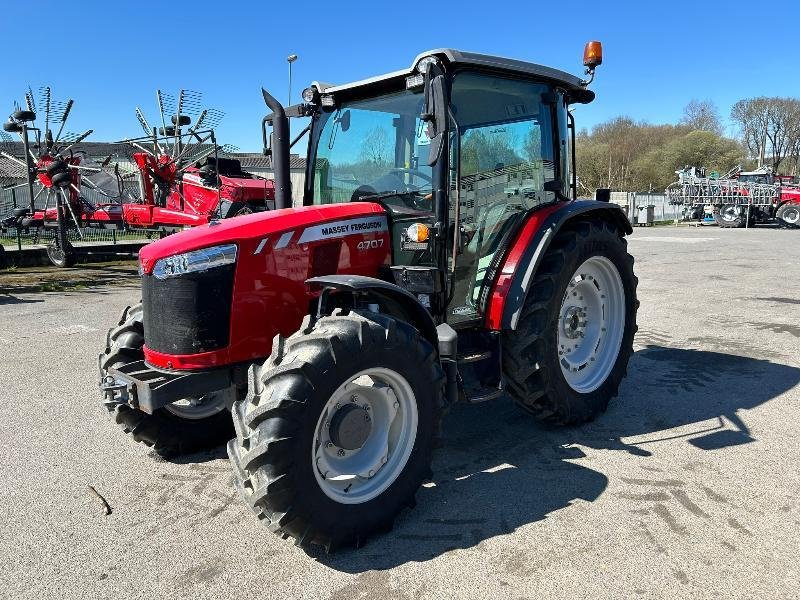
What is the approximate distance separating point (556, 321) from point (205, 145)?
45.3 feet

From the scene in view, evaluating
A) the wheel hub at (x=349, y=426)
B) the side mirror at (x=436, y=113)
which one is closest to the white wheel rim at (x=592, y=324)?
the side mirror at (x=436, y=113)

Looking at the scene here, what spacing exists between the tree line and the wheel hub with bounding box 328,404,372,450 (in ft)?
123

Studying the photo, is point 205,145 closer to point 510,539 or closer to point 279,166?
point 279,166

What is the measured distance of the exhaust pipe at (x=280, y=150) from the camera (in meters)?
3.19

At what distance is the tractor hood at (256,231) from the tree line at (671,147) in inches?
1451

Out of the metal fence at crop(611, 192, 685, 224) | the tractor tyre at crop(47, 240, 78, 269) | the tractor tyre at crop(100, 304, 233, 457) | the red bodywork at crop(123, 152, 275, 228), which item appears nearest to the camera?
the tractor tyre at crop(100, 304, 233, 457)

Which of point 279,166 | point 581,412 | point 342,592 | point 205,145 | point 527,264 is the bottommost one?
point 342,592

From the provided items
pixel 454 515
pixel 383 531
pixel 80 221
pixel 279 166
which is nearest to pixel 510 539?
pixel 454 515

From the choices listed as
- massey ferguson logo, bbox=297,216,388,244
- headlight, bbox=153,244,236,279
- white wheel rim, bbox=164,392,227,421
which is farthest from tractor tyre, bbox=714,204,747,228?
headlight, bbox=153,244,236,279

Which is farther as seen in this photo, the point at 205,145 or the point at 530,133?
the point at 205,145

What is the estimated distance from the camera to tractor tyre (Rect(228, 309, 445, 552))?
95.7 inches

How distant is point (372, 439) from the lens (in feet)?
9.55

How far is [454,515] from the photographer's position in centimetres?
290

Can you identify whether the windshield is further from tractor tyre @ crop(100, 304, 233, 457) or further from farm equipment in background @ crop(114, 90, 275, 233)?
farm equipment in background @ crop(114, 90, 275, 233)
